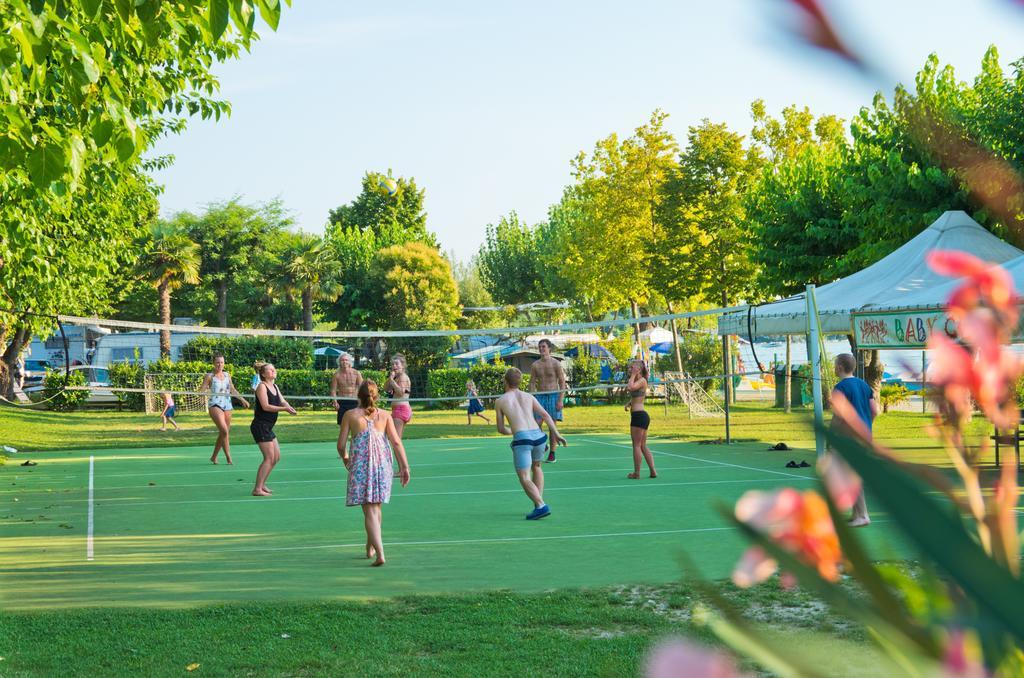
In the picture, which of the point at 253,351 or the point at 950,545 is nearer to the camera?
the point at 950,545

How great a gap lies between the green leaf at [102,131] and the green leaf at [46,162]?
0.40 meters

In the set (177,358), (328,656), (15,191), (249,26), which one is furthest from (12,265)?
(177,358)

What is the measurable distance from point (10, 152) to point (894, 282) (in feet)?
45.0

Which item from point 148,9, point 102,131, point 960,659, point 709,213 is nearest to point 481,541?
point 102,131

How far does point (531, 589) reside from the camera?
8.90 meters

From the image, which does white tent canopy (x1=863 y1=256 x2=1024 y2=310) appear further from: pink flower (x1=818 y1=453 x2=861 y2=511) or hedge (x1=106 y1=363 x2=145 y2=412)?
hedge (x1=106 y1=363 x2=145 y2=412)

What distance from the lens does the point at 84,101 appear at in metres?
5.69

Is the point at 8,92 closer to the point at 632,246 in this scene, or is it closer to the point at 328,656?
the point at 328,656

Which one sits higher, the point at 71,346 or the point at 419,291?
the point at 419,291

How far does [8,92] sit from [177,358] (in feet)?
150

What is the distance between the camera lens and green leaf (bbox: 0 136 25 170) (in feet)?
18.6

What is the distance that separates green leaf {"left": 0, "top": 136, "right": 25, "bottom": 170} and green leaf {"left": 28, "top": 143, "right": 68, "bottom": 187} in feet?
0.47

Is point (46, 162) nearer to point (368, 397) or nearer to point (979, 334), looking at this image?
point (368, 397)

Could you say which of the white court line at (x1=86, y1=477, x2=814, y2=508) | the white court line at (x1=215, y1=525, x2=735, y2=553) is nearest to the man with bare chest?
the white court line at (x1=86, y1=477, x2=814, y2=508)
